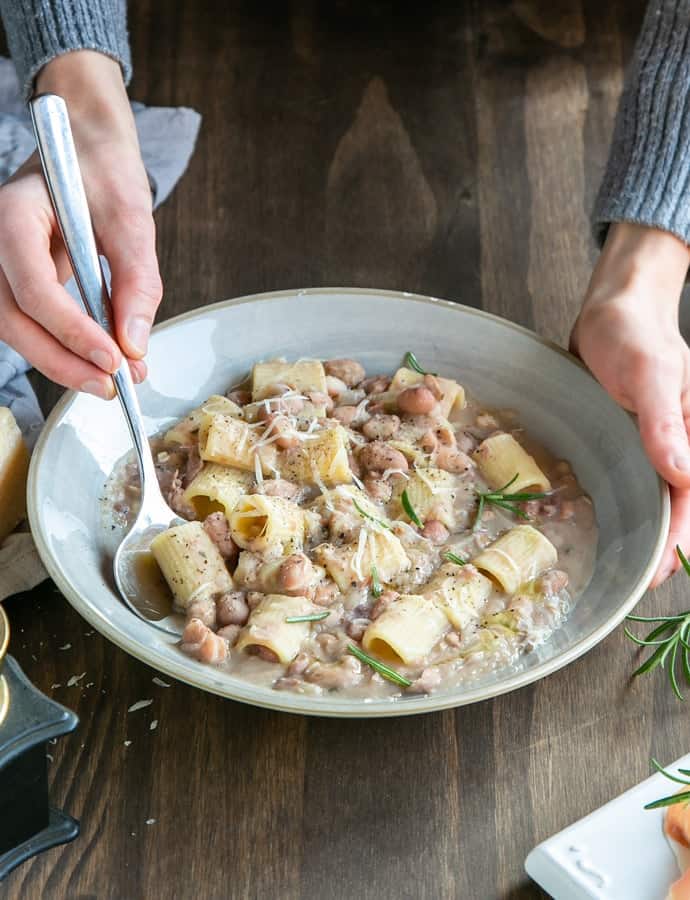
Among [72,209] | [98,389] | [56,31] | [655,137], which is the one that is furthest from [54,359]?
[655,137]

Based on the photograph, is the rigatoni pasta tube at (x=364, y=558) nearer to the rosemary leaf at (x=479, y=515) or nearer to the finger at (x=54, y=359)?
the rosemary leaf at (x=479, y=515)

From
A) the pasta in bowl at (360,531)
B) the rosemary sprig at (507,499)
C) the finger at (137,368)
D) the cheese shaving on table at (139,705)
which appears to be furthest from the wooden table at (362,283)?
the finger at (137,368)

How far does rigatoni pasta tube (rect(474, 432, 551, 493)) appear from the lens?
1.70 meters

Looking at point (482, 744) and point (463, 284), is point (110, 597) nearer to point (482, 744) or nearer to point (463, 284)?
point (482, 744)

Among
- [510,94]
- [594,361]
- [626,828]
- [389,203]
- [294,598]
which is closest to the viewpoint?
[626,828]

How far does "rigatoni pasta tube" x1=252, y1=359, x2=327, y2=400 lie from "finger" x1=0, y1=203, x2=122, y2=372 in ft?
1.02

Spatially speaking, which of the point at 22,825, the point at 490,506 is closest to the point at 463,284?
the point at 490,506

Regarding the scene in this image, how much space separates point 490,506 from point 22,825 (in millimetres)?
756

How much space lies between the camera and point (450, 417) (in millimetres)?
1840

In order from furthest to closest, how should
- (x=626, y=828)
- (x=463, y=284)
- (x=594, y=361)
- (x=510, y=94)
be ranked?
(x=510, y=94) → (x=463, y=284) → (x=594, y=361) → (x=626, y=828)

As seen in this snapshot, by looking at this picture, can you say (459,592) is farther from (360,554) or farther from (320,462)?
(320,462)

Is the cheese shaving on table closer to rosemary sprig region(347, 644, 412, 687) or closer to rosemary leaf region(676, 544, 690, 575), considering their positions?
rosemary sprig region(347, 644, 412, 687)

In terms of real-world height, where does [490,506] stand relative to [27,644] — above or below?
above

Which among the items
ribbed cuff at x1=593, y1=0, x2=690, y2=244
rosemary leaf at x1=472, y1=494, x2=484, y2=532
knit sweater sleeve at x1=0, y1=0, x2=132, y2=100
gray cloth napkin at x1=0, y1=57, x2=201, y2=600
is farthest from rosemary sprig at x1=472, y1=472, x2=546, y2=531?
knit sweater sleeve at x1=0, y1=0, x2=132, y2=100
